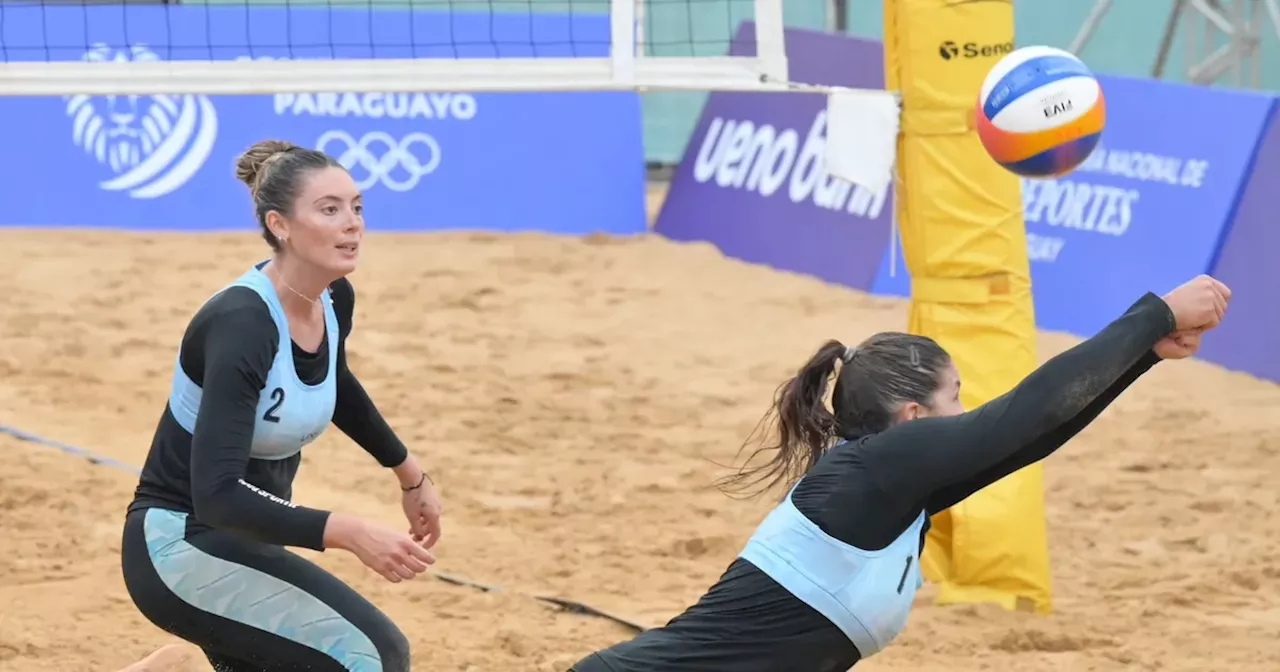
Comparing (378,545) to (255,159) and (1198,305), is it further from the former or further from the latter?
(1198,305)

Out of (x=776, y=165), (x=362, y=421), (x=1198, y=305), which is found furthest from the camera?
(x=776, y=165)

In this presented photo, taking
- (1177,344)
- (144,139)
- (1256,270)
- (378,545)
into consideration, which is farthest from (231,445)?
(144,139)

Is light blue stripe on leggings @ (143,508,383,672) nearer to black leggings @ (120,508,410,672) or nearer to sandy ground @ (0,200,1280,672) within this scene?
black leggings @ (120,508,410,672)

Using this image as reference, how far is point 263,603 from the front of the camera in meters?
3.44

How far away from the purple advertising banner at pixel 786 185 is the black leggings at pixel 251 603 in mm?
6598

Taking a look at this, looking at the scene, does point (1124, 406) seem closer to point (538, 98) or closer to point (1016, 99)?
point (1016, 99)

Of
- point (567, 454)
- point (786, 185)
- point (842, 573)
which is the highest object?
point (842, 573)

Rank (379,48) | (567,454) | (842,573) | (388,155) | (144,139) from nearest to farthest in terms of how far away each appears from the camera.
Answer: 1. (842,573)
2. (567,454)
3. (144,139)
4. (388,155)
5. (379,48)

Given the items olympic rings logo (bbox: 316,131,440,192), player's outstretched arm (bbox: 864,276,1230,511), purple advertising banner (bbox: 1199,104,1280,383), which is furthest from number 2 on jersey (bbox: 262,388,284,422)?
olympic rings logo (bbox: 316,131,440,192)

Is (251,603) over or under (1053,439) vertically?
under

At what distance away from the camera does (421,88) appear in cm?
548

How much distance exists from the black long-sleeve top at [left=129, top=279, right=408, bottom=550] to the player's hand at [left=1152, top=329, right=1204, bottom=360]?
59.9 inches

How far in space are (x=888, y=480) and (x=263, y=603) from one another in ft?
4.23

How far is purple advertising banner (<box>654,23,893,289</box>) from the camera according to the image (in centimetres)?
995
